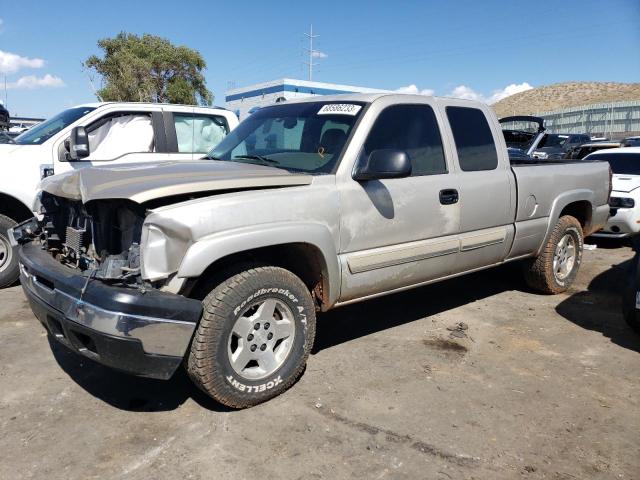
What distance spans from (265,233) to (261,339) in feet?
2.15

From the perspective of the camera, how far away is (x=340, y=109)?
397 cm

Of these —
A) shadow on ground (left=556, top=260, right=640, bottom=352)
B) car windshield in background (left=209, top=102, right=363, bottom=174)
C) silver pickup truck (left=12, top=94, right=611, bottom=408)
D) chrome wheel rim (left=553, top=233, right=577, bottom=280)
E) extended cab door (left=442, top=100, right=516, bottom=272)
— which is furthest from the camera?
chrome wheel rim (left=553, top=233, right=577, bottom=280)

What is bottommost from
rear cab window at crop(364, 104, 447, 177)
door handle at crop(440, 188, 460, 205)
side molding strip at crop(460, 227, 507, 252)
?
side molding strip at crop(460, 227, 507, 252)

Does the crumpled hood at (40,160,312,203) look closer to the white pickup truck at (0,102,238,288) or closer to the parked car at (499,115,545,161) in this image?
the white pickup truck at (0,102,238,288)

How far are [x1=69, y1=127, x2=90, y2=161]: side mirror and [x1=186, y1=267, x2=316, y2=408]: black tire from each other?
3315 millimetres

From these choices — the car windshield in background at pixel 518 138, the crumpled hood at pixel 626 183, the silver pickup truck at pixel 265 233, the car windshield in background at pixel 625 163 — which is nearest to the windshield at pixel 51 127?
the silver pickup truck at pixel 265 233

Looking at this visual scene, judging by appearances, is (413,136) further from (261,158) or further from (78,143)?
(78,143)

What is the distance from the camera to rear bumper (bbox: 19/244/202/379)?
274 cm

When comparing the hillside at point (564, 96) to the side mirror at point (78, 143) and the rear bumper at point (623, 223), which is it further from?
the side mirror at point (78, 143)

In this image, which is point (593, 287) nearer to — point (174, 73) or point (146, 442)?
point (146, 442)

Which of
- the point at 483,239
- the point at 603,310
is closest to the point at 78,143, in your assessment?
the point at 483,239

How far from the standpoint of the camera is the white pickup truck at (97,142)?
18.2 feet

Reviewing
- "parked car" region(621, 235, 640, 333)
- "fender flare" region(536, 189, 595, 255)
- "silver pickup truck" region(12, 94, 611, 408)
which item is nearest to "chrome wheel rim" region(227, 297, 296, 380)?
"silver pickup truck" region(12, 94, 611, 408)

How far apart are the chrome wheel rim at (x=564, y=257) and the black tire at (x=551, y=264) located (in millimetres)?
22
